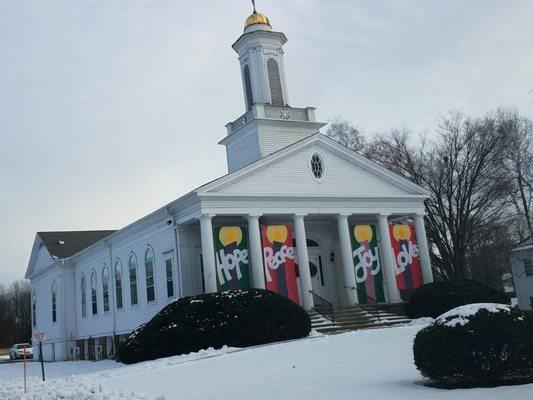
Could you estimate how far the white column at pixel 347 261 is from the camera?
1079 inches

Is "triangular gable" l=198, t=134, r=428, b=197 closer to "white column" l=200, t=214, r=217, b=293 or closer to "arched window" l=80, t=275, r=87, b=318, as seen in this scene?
"white column" l=200, t=214, r=217, b=293

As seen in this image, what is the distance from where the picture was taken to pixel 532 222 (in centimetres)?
4422

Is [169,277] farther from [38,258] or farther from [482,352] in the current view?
[38,258]

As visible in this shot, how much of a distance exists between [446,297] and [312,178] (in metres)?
7.52

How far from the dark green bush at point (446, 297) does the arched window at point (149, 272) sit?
11.6 meters

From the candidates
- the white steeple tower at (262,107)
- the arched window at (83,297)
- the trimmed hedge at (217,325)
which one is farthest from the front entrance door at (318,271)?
the arched window at (83,297)

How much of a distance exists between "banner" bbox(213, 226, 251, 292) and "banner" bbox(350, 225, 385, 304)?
557cm

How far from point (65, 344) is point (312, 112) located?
2173 centimetres

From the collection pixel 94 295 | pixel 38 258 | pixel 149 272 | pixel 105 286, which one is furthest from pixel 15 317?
pixel 149 272

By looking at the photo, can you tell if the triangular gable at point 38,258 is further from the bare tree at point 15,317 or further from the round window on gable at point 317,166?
the bare tree at point 15,317

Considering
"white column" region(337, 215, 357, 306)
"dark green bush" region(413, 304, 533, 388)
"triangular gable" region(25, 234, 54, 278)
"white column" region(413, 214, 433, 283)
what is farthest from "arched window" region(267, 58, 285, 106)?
"dark green bush" region(413, 304, 533, 388)

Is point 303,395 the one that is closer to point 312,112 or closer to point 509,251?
point 312,112

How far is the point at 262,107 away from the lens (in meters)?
30.3

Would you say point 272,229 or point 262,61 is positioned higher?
point 262,61
